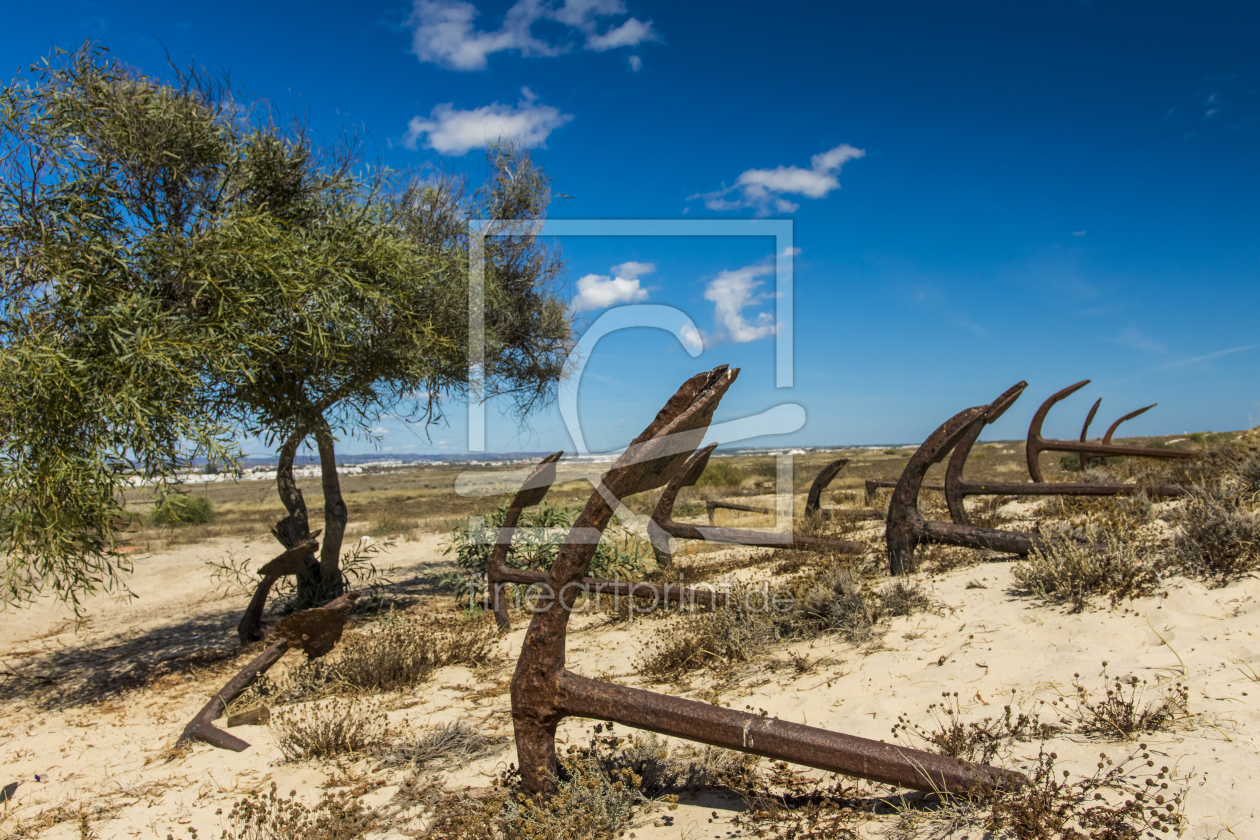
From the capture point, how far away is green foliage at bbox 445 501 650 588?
8.82 metres

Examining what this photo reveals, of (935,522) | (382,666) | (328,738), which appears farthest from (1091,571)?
(382,666)

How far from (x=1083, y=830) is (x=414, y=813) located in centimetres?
267

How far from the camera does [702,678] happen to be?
15.1ft

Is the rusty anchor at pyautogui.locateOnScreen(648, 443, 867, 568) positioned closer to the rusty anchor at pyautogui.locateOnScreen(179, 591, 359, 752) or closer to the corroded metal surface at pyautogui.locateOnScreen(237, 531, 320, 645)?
the rusty anchor at pyautogui.locateOnScreen(179, 591, 359, 752)

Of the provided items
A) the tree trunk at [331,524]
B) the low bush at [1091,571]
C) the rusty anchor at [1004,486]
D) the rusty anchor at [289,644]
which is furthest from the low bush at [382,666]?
the rusty anchor at [1004,486]

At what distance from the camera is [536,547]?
29.1ft

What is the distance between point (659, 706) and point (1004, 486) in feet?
18.6

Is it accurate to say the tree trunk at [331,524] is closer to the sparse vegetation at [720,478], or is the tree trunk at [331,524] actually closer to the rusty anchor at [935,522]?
the rusty anchor at [935,522]

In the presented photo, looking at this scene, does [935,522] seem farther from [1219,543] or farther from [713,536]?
[713,536]

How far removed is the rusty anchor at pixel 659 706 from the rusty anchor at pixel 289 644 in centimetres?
270

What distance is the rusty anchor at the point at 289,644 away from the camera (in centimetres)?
443

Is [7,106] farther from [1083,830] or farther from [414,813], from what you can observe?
[1083,830]

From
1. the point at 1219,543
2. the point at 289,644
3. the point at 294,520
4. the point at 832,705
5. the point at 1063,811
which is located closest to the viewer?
the point at 1063,811

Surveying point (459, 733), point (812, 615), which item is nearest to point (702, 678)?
point (812, 615)
